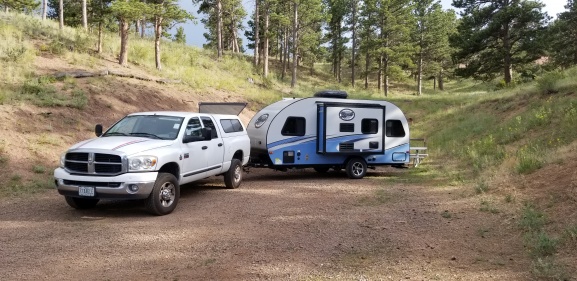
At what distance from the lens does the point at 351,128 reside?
45.2ft

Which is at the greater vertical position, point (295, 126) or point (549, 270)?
point (295, 126)

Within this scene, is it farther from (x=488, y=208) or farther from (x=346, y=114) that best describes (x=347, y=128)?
(x=488, y=208)

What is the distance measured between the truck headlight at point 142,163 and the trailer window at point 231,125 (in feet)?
10.4

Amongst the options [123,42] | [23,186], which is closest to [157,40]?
[123,42]

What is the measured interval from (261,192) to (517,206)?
5677 mm

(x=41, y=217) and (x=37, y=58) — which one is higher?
(x=37, y=58)

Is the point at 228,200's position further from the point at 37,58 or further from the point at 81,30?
the point at 81,30

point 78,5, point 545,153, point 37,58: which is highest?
point 78,5

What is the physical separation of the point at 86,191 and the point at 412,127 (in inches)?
929

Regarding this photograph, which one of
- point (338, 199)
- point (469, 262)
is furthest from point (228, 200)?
point (469, 262)

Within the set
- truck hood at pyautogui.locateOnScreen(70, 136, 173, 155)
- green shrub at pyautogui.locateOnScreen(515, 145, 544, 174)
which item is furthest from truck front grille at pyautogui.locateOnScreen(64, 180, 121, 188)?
green shrub at pyautogui.locateOnScreen(515, 145, 544, 174)

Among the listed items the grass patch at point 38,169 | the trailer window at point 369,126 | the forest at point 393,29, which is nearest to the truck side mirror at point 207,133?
the grass patch at point 38,169

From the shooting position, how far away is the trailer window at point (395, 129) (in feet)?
47.4

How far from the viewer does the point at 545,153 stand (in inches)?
432
